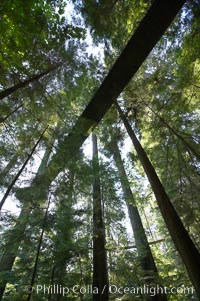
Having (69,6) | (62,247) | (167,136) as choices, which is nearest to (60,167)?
(62,247)

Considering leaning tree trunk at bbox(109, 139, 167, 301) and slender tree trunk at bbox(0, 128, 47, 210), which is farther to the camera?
slender tree trunk at bbox(0, 128, 47, 210)

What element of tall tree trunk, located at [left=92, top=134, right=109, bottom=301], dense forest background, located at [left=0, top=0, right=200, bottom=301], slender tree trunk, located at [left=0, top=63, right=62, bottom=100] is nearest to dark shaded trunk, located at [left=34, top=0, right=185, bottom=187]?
dense forest background, located at [left=0, top=0, right=200, bottom=301]

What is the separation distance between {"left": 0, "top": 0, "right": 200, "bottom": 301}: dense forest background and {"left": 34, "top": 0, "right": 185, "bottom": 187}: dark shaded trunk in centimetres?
6

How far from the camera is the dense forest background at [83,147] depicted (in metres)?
5.09

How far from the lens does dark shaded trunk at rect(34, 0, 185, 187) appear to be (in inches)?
243

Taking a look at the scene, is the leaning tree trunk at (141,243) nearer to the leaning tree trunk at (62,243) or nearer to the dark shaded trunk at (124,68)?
the dark shaded trunk at (124,68)

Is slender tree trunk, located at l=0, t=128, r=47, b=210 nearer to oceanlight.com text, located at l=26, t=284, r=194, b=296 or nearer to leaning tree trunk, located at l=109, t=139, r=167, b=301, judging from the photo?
oceanlight.com text, located at l=26, t=284, r=194, b=296

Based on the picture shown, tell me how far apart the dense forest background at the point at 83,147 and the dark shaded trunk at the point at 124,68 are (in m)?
0.06

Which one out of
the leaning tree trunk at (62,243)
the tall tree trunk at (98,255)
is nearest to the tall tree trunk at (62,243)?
the leaning tree trunk at (62,243)

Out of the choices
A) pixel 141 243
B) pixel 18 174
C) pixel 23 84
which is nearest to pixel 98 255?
pixel 141 243

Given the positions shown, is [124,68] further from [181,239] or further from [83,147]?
[181,239]

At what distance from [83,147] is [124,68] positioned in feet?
11.2

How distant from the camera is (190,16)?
5543 mm

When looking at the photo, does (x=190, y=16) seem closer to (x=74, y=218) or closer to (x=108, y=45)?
(x=108, y=45)
